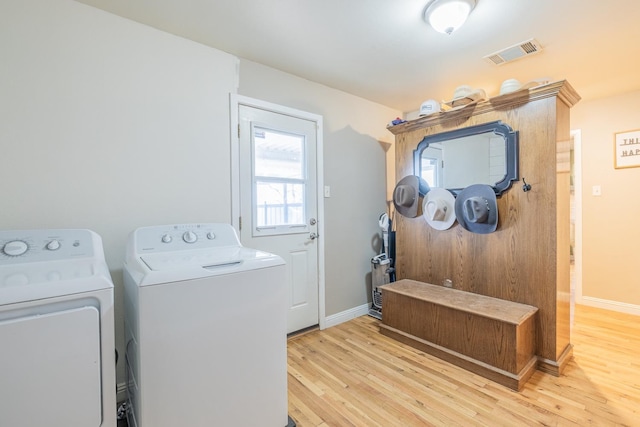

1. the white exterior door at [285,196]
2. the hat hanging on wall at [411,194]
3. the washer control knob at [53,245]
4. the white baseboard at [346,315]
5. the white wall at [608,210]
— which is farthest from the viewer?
the white wall at [608,210]

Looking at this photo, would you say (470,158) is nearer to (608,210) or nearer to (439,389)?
(439,389)

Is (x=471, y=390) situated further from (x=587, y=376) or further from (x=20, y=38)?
(x=20, y=38)

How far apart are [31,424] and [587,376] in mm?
2935

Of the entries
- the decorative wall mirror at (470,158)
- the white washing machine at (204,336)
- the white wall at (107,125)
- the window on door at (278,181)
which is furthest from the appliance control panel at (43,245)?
the decorative wall mirror at (470,158)

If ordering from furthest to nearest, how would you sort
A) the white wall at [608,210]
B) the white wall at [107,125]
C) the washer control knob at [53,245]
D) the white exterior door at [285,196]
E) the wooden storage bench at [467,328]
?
1. the white wall at [608,210]
2. the white exterior door at [285,196]
3. the wooden storage bench at [467,328]
4. the white wall at [107,125]
5. the washer control knob at [53,245]

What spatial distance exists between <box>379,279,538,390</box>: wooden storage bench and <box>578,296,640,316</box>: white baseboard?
1937 mm

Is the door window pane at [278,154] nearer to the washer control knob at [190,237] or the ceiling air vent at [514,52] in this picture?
the washer control knob at [190,237]

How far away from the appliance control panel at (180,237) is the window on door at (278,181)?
0.59 meters

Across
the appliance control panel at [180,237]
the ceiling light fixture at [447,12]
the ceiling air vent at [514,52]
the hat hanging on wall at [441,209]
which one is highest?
the ceiling air vent at [514,52]

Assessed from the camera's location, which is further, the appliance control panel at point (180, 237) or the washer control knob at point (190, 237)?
the washer control knob at point (190, 237)

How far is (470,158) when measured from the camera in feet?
8.00

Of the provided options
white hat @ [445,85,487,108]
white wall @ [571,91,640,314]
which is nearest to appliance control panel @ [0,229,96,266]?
white hat @ [445,85,487,108]

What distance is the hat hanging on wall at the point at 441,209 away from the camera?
2541 mm

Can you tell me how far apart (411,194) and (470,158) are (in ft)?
1.90
